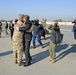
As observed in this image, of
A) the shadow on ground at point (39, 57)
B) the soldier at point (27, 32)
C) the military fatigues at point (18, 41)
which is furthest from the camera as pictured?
the shadow on ground at point (39, 57)

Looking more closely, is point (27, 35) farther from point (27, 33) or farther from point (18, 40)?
point (18, 40)

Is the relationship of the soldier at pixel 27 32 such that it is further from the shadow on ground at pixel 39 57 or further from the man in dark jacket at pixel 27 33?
the shadow on ground at pixel 39 57

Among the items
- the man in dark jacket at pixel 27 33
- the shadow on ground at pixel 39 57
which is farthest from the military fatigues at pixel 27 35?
the shadow on ground at pixel 39 57

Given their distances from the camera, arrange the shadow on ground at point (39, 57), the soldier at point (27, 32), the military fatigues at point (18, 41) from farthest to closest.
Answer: the shadow on ground at point (39, 57)
the military fatigues at point (18, 41)
the soldier at point (27, 32)

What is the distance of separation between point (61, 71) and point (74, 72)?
429mm

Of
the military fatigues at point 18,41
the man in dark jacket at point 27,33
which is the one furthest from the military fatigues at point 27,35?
the military fatigues at point 18,41

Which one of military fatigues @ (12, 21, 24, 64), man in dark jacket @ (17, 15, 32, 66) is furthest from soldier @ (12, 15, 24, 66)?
man in dark jacket @ (17, 15, 32, 66)

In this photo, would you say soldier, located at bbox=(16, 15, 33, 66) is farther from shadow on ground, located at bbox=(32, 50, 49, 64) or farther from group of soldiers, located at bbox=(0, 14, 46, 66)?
shadow on ground, located at bbox=(32, 50, 49, 64)

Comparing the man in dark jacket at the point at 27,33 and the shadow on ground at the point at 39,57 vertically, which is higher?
the man in dark jacket at the point at 27,33

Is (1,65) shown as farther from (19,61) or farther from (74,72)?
(74,72)

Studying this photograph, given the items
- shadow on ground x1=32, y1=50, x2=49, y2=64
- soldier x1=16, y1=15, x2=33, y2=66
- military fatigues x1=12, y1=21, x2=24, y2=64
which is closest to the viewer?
soldier x1=16, y1=15, x2=33, y2=66

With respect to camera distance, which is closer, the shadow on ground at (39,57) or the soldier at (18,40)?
the soldier at (18,40)

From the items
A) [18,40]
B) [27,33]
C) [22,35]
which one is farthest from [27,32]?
[18,40]

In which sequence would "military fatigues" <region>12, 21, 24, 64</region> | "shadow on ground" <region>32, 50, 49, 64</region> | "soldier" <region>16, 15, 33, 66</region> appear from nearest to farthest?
"soldier" <region>16, 15, 33, 66</region> < "military fatigues" <region>12, 21, 24, 64</region> < "shadow on ground" <region>32, 50, 49, 64</region>
